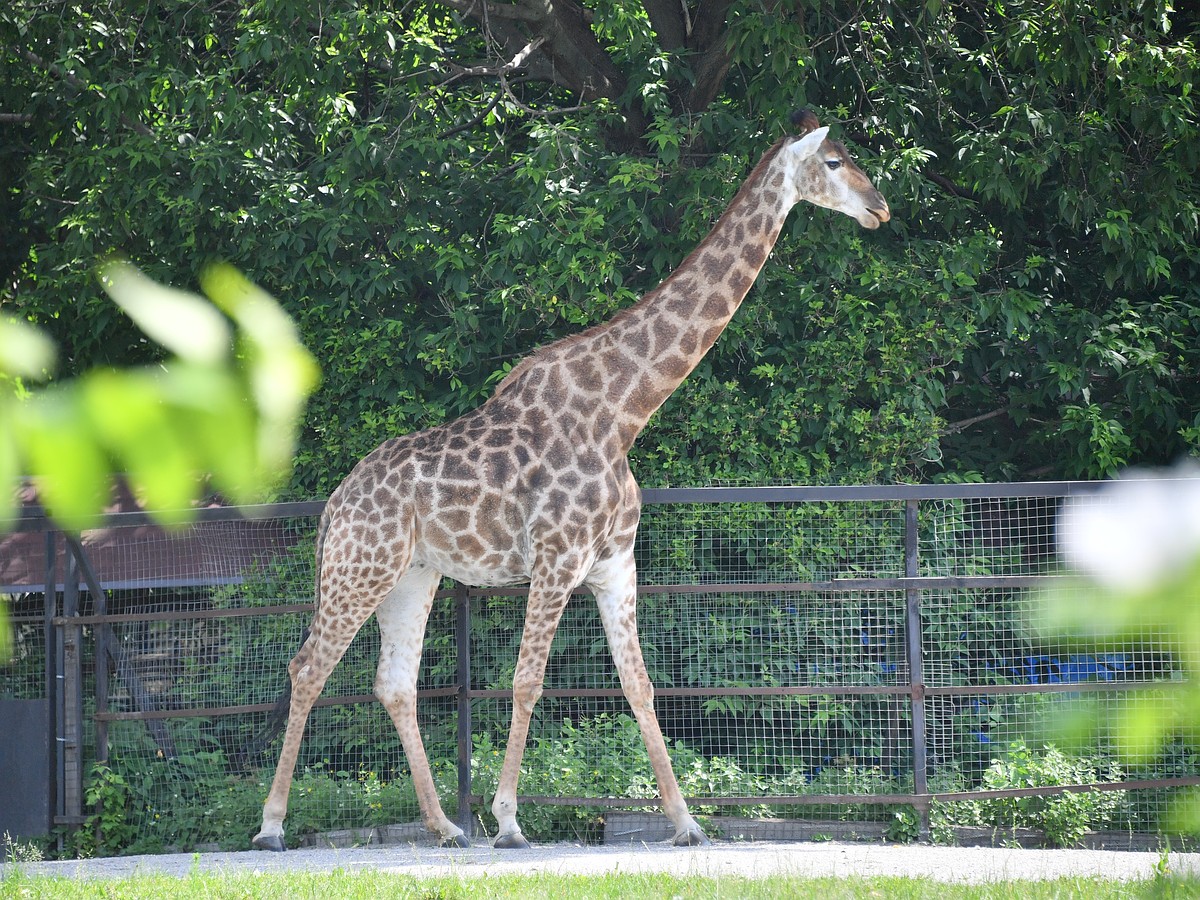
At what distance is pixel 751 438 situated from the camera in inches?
360

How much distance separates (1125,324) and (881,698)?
9.74ft

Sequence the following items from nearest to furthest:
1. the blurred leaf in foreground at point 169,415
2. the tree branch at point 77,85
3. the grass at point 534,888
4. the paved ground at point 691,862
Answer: the blurred leaf in foreground at point 169,415, the grass at point 534,888, the paved ground at point 691,862, the tree branch at point 77,85

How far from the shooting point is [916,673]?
698 cm

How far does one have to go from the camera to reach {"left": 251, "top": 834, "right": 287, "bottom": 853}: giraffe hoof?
6801mm

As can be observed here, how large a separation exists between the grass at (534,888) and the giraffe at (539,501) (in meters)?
1.38

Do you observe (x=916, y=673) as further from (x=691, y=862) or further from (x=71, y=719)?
(x=71, y=719)

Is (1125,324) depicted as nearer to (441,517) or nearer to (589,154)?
(589,154)

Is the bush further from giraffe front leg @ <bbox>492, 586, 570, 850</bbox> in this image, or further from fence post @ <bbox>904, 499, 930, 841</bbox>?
giraffe front leg @ <bbox>492, 586, 570, 850</bbox>

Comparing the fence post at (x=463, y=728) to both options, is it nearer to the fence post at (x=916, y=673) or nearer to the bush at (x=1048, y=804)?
the fence post at (x=916, y=673)

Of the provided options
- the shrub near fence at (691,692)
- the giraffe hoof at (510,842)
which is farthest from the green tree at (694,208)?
the giraffe hoof at (510,842)

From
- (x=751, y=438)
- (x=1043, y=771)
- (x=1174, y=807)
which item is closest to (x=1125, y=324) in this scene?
(x=751, y=438)

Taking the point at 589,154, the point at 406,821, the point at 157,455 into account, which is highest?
the point at 589,154

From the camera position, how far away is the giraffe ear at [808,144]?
6906 millimetres

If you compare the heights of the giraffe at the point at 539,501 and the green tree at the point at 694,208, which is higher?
the green tree at the point at 694,208
